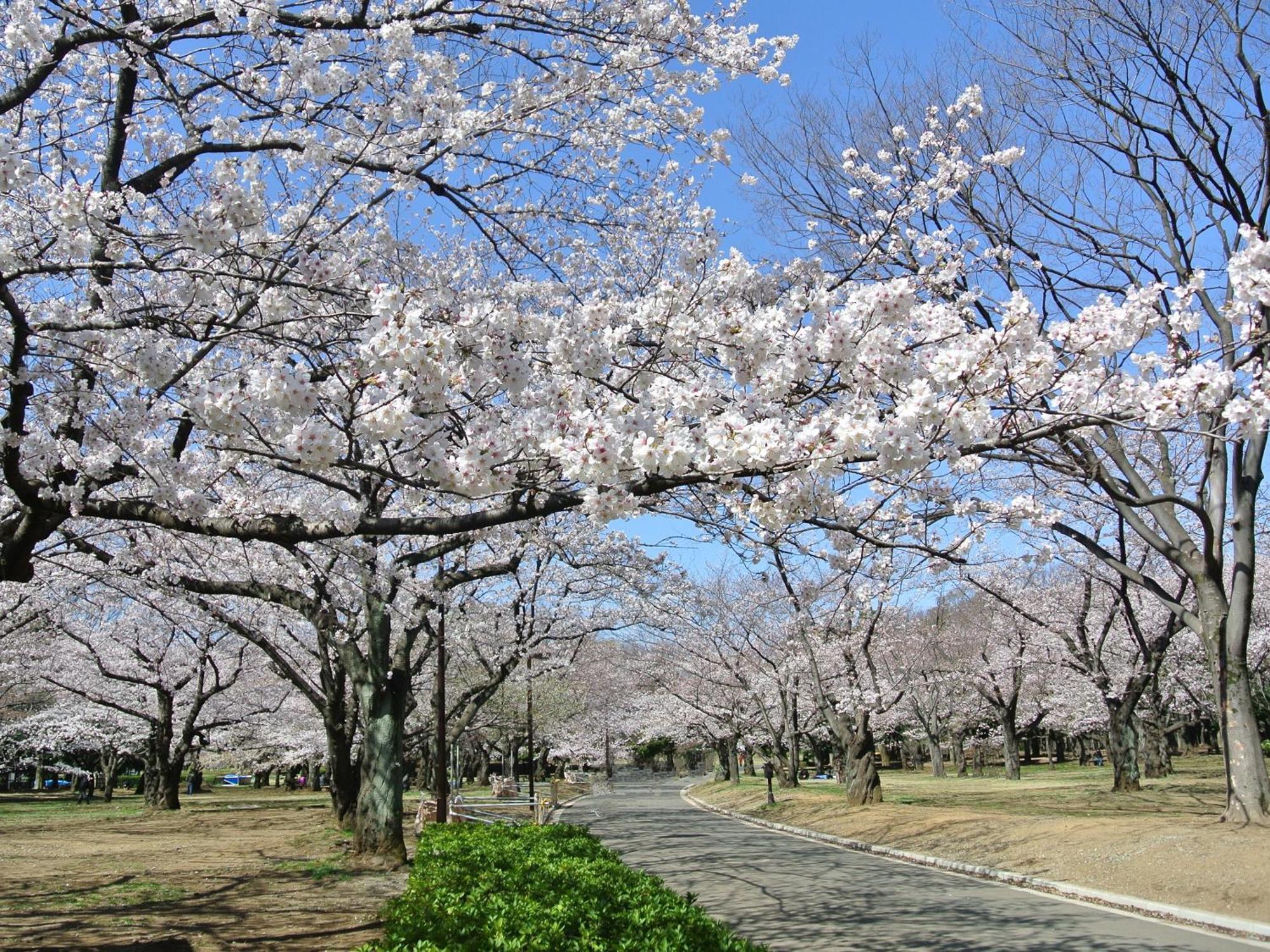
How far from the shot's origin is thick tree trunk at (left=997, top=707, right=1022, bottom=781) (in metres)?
35.9

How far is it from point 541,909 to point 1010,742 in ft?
121

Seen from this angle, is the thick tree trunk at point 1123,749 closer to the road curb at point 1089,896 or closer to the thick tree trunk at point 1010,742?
the road curb at point 1089,896

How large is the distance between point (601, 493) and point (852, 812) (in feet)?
56.9

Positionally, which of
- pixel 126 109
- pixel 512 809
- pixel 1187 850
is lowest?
pixel 512 809

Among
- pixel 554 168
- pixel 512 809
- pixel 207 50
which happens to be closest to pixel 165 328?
pixel 207 50

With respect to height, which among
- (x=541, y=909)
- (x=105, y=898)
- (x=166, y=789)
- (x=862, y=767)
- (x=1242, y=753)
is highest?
(x=541, y=909)

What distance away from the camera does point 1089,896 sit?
30.8 feet

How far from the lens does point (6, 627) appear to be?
53.4 feet

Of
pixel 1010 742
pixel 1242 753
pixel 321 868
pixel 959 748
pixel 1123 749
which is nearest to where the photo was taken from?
pixel 1242 753

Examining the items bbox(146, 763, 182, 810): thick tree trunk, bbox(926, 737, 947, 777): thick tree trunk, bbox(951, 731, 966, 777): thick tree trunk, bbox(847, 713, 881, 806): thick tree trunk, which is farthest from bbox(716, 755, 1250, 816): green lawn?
bbox(146, 763, 182, 810): thick tree trunk

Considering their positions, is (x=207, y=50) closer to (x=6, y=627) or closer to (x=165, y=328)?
(x=165, y=328)

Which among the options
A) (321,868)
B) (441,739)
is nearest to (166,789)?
(441,739)

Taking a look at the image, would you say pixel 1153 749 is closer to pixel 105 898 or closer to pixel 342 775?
pixel 342 775

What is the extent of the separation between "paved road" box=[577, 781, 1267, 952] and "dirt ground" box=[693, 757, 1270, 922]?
0.98m
